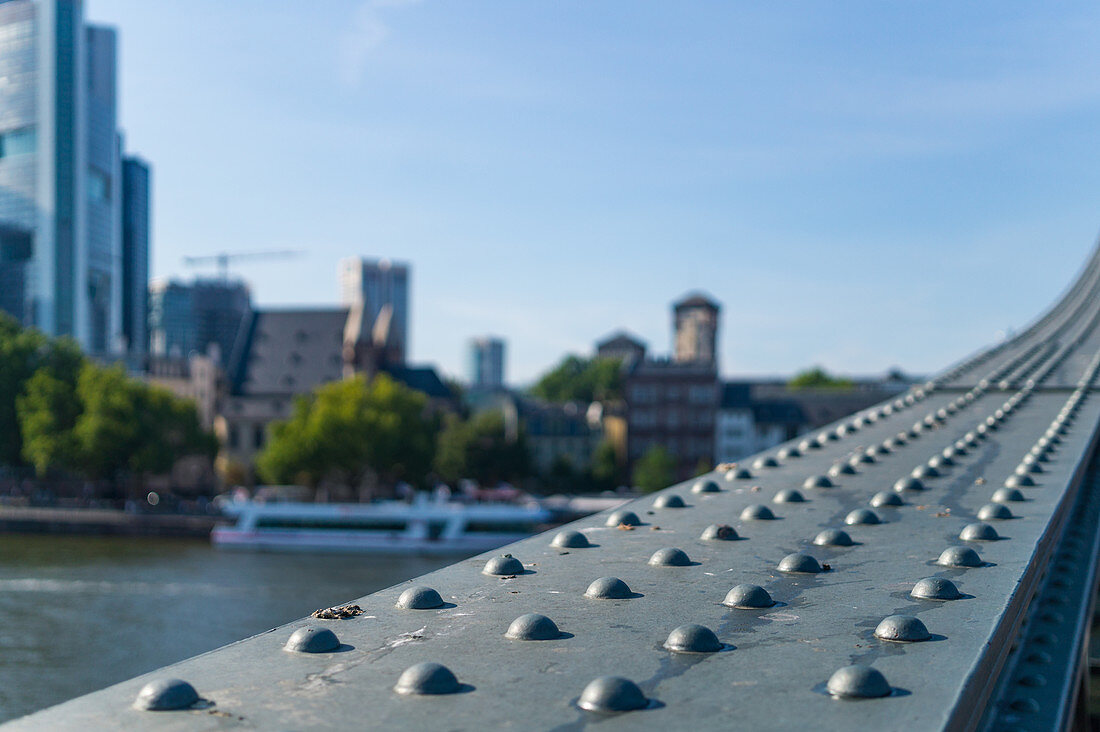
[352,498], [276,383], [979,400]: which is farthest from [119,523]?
[979,400]

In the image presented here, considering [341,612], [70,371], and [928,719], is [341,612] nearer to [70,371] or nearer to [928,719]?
[928,719]

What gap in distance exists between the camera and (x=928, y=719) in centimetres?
261

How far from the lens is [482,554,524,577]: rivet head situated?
14.2 feet

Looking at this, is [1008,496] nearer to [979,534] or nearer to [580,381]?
[979,534]

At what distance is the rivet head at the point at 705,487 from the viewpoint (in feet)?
22.1

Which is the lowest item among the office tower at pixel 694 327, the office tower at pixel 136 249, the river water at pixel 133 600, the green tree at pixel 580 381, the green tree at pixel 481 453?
the river water at pixel 133 600

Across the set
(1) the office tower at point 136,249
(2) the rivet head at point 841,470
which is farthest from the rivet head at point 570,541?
(1) the office tower at point 136,249

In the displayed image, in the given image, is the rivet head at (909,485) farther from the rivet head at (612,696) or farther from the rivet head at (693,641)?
the rivet head at (612,696)

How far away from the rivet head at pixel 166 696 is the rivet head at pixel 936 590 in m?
2.43

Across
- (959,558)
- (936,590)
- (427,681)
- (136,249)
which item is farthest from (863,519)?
(136,249)

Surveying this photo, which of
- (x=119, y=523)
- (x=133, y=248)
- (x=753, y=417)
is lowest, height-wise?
(x=119, y=523)

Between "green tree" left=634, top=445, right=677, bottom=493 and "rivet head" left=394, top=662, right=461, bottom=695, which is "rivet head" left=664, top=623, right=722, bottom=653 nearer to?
"rivet head" left=394, top=662, right=461, bottom=695

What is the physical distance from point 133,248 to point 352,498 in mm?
116848

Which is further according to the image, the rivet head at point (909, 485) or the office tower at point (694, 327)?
the office tower at point (694, 327)
